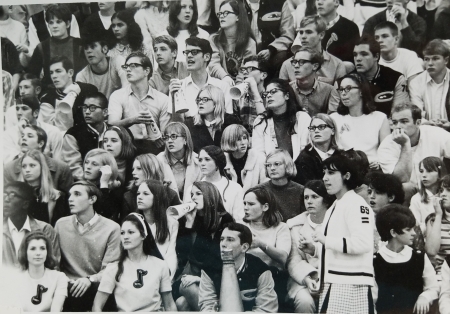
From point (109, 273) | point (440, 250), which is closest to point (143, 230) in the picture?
point (109, 273)

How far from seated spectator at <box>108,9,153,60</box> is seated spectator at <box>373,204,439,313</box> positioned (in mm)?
1531

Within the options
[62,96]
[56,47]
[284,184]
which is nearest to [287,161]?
[284,184]

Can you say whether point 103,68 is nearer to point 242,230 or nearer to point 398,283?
point 242,230

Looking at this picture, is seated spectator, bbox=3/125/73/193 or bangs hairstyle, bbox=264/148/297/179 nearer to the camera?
bangs hairstyle, bbox=264/148/297/179

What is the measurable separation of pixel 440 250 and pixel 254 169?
1.01 m

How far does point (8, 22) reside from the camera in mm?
3008

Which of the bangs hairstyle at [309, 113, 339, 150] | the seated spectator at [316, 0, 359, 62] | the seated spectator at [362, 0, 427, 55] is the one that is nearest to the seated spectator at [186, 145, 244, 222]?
the bangs hairstyle at [309, 113, 339, 150]

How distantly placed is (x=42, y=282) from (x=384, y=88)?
205 cm

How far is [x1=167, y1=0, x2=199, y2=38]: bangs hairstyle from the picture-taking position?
2.90m

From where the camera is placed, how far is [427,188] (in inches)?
109

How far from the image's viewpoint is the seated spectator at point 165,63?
292 centimetres

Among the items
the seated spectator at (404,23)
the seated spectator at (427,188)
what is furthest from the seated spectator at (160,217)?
the seated spectator at (404,23)

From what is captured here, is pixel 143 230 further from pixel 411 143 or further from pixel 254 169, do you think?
pixel 411 143

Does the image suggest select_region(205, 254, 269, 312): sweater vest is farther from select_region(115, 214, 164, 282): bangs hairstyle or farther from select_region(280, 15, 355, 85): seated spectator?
select_region(280, 15, 355, 85): seated spectator
